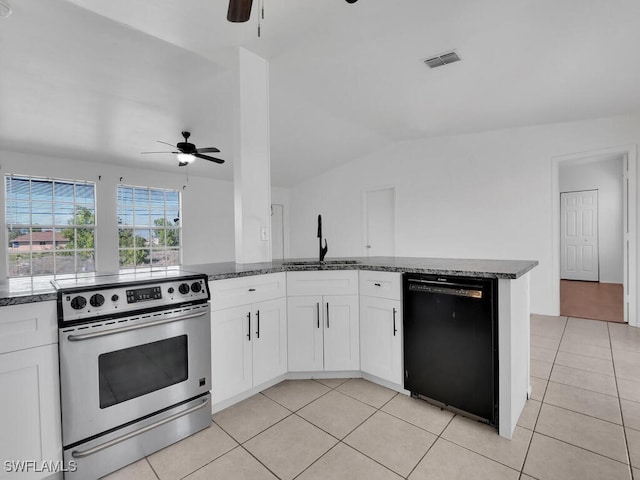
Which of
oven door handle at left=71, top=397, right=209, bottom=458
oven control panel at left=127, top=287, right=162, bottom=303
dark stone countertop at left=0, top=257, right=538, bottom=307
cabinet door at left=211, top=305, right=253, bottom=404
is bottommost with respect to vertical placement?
oven door handle at left=71, top=397, right=209, bottom=458

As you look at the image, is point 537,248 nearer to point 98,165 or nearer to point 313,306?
point 313,306

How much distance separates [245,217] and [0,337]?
1.70m

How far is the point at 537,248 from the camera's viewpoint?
13.9ft

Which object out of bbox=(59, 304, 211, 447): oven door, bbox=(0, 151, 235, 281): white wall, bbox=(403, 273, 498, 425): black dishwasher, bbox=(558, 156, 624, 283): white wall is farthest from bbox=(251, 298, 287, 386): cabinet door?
bbox=(558, 156, 624, 283): white wall

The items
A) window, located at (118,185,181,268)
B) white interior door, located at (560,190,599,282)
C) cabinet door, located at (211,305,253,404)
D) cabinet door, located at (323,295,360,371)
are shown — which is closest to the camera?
cabinet door, located at (211,305,253,404)

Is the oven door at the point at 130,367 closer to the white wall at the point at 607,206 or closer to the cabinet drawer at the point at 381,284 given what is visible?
the cabinet drawer at the point at 381,284

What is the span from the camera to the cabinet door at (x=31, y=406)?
49.1 inches

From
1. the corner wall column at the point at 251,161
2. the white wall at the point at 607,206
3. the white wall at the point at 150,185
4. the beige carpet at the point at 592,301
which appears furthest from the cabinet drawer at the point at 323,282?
the white wall at the point at 607,206

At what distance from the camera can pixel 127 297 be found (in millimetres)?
1555

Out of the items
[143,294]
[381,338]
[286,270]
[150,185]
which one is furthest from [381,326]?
[150,185]

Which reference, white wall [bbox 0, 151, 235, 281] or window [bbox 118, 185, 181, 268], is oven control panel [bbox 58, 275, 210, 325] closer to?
white wall [bbox 0, 151, 235, 281]

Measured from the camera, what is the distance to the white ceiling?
222 centimetres

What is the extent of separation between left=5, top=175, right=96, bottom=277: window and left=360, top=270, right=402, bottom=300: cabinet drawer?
16.7ft

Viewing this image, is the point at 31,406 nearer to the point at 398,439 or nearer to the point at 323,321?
the point at 323,321
